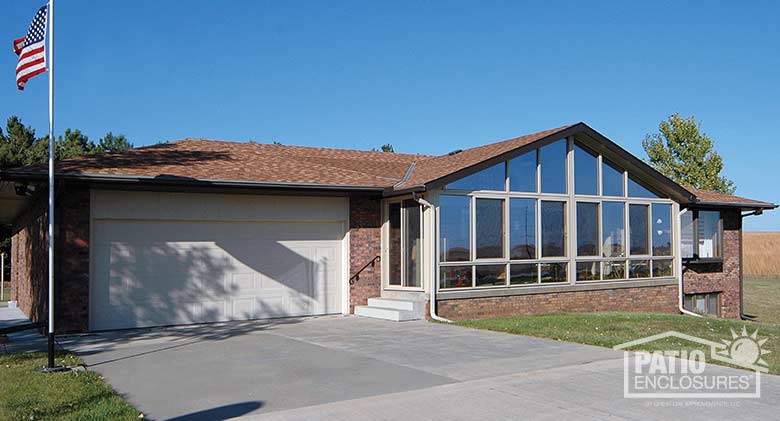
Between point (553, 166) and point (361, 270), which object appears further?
point (553, 166)

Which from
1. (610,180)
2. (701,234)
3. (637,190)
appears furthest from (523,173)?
(701,234)

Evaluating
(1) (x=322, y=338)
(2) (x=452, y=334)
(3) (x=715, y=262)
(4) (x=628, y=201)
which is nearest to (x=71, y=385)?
(1) (x=322, y=338)

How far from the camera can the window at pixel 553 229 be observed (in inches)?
640

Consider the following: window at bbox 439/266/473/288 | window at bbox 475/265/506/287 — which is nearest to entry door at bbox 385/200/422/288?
window at bbox 439/266/473/288

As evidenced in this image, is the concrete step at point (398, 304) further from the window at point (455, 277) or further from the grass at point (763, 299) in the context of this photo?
the grass at point (763, 299)

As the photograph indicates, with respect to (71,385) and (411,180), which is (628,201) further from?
(71,385)

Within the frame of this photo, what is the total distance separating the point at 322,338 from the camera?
12.1 m

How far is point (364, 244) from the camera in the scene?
16031mm

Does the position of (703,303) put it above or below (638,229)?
below

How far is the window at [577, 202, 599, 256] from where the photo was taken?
16.8m

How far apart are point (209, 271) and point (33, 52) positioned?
6003 mm

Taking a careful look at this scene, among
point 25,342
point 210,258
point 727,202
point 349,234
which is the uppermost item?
point 727,202

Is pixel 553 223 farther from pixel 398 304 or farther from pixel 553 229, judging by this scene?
pixel 398 304
